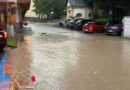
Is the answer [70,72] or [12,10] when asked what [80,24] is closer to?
[12,10]

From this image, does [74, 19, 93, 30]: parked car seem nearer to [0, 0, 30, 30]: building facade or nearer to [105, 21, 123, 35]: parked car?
[105, 21, 123, 35]: parked car

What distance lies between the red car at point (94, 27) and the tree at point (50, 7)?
120 ft

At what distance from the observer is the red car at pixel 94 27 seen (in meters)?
21.7

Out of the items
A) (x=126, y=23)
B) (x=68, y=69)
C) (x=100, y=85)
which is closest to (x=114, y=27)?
(x=126, y=23)

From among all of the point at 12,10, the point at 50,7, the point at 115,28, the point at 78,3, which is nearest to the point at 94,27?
the point at 115,28

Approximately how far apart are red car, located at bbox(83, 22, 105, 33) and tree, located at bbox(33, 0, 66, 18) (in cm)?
3644

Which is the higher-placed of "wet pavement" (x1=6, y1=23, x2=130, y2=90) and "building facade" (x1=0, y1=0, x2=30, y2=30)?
"building facade" (x1=0, y1=0, x2=30, y2=30)

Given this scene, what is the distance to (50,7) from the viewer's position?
57625 millimetres

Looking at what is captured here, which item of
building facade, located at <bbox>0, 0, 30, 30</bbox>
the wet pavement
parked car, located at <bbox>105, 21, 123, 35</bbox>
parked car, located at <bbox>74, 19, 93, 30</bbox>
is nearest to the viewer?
the wet pavement

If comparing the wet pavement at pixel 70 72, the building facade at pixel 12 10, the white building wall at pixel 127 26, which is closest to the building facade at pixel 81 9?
the building facade at pixel 12 10

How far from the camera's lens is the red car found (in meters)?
21.7

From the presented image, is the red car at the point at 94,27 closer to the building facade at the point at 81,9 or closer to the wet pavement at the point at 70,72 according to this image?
the wet pavement at the point at 70,72

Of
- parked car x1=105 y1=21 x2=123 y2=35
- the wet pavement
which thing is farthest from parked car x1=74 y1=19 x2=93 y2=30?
the wet pavement

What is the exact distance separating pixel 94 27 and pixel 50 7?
1490 inches
